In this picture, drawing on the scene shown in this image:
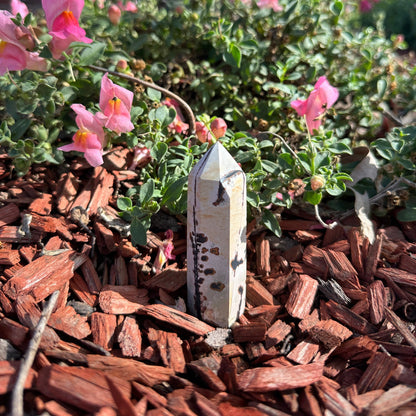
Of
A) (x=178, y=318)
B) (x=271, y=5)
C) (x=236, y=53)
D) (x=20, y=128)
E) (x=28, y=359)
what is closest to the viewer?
(x=28, y=359)

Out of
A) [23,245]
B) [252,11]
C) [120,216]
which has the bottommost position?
[23,245]

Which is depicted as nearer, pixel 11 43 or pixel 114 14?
pixel 11 43

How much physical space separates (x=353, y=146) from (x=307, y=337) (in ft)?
3.44

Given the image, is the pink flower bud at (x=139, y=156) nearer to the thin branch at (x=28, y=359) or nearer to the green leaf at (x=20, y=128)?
the green leaf at (x=20, y=128)

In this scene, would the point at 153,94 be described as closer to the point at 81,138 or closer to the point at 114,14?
the point at 81,138

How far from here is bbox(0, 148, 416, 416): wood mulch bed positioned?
3.48 feet

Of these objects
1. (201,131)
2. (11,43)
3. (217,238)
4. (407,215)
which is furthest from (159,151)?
(407,215)

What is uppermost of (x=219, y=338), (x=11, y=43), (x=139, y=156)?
(x=11, y=43)

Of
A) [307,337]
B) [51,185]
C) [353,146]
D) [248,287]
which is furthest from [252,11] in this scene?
[307,337]

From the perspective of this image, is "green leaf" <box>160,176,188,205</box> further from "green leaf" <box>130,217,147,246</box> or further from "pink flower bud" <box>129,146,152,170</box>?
"pink flower bud" <box>129,146,152,170</box>

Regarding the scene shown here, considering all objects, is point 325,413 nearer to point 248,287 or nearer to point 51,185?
point 248,287

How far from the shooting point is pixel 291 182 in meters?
Result: 1.61

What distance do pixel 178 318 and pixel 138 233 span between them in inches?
11.9

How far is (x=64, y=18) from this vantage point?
60.6 inches
